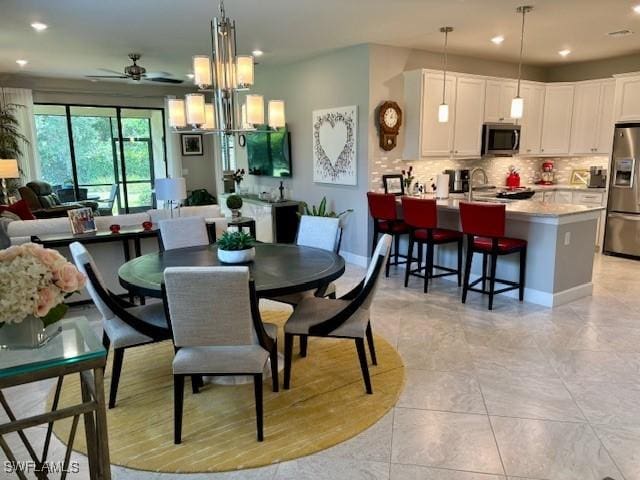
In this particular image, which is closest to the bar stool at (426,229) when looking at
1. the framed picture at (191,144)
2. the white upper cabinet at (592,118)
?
the white upper cabinet at (592,118)

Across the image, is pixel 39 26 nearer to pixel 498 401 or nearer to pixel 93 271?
pixel 93 271

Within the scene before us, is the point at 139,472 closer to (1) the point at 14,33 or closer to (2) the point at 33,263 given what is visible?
(2) the point at 33,263

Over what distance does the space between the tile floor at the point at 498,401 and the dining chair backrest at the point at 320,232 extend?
2.88ft

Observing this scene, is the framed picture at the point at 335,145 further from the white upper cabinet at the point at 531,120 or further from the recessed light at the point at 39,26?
the recessed light at the point at 39,26

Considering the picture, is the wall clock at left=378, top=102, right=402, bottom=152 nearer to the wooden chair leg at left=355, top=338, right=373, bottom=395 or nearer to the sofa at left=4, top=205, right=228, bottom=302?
the sofa at left=4, top=205, right=228, bottom=302

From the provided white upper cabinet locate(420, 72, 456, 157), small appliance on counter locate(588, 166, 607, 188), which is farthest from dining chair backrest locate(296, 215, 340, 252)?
A: small appliance on counter locate(588, 166, 607, 188)

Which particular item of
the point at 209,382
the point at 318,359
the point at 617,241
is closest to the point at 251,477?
the point at 209,382

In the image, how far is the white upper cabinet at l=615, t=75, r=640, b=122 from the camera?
6.25 m

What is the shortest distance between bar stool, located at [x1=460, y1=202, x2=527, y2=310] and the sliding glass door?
7659mm

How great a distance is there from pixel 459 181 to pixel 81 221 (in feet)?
16.4

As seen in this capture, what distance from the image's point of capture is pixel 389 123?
19.5 feet

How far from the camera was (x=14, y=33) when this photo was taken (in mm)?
5047

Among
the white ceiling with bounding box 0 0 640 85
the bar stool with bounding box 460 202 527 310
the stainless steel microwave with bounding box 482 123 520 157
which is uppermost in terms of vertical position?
the white ceiling with bounding box 0 0 640 85

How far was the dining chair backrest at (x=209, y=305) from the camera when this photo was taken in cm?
224
